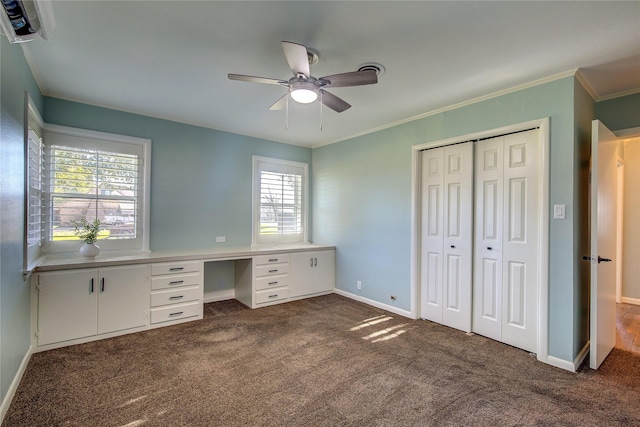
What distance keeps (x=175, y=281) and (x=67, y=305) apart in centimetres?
95

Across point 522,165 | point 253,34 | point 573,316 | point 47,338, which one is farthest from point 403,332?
point 47,338

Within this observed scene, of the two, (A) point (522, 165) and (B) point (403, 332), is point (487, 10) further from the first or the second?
(B) point (403, 332)

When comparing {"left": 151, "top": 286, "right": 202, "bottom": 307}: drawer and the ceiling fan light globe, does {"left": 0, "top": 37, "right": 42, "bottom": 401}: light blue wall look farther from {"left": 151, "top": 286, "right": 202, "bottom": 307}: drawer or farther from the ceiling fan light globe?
the ceiling fan light globe

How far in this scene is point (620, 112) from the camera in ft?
9.60

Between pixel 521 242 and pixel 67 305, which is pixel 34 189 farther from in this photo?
pixel 521 242

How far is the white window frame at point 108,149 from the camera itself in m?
3.24

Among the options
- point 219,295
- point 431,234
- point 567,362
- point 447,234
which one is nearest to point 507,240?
point 447,234

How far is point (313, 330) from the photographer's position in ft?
11.0

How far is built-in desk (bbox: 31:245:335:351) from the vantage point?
2.80 metres

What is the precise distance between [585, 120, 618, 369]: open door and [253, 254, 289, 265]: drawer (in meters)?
3.28

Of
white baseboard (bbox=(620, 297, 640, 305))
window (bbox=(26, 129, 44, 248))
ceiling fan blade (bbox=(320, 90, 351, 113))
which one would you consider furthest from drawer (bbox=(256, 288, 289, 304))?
white baseboard (bbox=(620, 297, 640, 305))

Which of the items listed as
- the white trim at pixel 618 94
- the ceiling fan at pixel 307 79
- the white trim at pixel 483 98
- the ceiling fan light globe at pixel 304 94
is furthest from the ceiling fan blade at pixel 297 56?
the white trim at pixel 618 94

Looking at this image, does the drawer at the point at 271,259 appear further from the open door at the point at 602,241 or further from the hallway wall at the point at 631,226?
the hallway wall at the point at 631,226

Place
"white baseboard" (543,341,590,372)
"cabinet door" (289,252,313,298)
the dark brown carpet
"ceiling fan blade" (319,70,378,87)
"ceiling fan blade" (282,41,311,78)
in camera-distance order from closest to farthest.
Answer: "ceiling fan blade" (282,41,311,78), the dark brown carpet, "ceiling fan blade" (319,70,378,87), "white baseboard" (543,341,590,372), "cabinet door" (289,252,313,298)
